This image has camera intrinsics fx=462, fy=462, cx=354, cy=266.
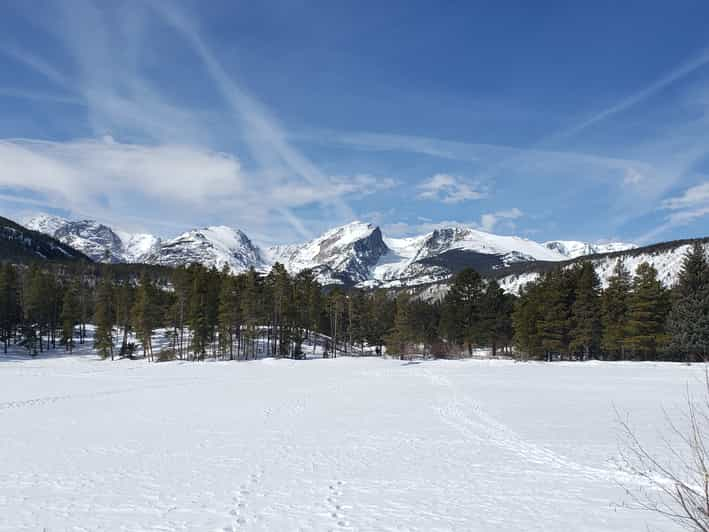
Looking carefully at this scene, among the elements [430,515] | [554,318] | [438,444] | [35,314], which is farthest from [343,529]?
[35,314]

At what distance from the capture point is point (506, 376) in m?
39.7

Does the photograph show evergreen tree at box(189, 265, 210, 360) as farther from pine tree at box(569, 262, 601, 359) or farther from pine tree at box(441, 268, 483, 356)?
pine tree at box(569, 262, 601, 359)

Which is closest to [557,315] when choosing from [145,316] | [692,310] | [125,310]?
[692,310]

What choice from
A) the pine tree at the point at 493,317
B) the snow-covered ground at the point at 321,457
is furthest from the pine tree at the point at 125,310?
the pine tree at the point at 493,317

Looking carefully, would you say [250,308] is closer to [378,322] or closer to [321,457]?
[378,322]

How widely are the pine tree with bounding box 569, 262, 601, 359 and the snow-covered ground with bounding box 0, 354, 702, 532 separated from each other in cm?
1975

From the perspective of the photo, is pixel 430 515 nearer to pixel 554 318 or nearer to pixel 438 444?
pixel 438 444

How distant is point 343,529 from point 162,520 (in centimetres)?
338

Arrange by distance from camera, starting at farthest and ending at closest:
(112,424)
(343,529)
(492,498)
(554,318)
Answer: (554,318) < (112,424) < (492,498) < (343,529)

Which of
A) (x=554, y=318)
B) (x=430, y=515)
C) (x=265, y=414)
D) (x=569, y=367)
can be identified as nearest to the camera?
(x=430, y=515)

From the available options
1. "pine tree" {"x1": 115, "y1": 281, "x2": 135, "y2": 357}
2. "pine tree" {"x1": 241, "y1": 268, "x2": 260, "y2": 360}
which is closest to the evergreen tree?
"pine tree" {"x1": 241, "y1": 268, "x2": 260, "y2": 360}

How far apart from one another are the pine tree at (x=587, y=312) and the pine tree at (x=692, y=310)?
7.55 m

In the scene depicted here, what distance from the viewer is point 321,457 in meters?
13.5

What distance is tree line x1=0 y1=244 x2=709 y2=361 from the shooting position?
154ft
